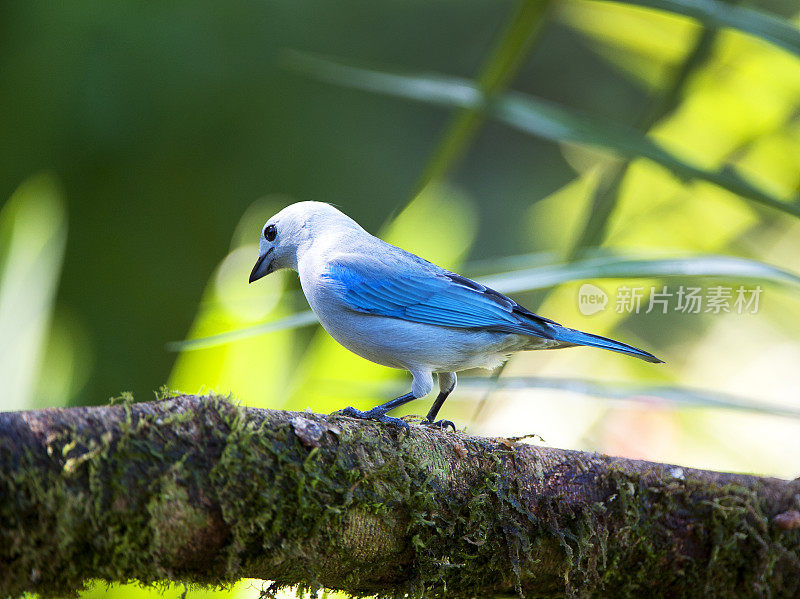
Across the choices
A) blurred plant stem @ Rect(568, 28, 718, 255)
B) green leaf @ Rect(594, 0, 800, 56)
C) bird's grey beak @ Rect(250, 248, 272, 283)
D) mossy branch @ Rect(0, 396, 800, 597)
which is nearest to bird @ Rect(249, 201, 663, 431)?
bird's grey beak @ Rect(250, 248, 272, 283)

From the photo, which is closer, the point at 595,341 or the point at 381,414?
the point at 381,414

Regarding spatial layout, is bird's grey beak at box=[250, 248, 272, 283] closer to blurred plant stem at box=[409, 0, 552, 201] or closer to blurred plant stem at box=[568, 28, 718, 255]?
blurred plant stem at box=[409, 0, 552, 201]

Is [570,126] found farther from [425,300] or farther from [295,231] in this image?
[295,231]

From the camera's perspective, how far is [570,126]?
116 inches

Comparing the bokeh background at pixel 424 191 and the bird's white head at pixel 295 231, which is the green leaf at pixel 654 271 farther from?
the bird's white head at pixel 295 231

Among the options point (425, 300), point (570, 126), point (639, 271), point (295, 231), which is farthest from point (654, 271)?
point (295, 231)

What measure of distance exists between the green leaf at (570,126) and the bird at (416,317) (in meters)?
0.62

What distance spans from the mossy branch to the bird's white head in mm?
1119

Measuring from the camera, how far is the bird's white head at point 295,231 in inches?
123

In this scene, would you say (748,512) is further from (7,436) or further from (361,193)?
(361,193)

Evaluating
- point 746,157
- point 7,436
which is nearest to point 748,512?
point 7,436

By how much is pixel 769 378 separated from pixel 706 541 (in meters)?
2.74

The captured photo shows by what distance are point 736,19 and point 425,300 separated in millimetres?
1405

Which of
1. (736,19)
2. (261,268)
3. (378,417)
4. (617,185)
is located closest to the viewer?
(378,417)
